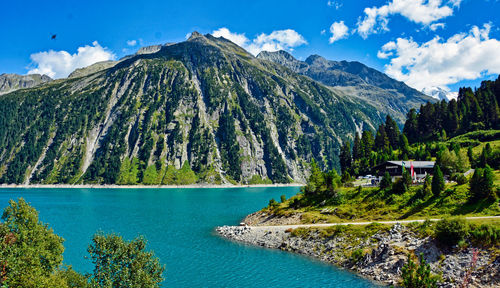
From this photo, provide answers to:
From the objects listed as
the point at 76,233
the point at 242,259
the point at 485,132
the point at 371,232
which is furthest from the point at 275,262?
the point at 485,132

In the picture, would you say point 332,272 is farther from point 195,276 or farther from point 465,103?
point 465,103

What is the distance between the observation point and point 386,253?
161ft

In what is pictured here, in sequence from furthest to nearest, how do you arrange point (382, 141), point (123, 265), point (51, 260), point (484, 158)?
point (382, 141)
point (484, 158)
point (51, 260)
point (123, 265)

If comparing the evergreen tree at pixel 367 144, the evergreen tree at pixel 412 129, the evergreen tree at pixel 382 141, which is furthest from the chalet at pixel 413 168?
the evergreen tree at pixel 412 129

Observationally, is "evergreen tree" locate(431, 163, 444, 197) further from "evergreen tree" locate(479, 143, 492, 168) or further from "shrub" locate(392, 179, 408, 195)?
"evergreen tree" locate(479, 143, 492, 168)

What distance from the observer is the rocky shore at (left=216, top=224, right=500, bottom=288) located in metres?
39.8

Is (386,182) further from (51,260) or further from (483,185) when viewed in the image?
(51,260)

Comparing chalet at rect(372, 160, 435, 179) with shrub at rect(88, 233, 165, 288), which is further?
chalet at rect(372, 160, 435, 179)

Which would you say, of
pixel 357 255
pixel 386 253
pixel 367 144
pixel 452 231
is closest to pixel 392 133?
pixel 367 144

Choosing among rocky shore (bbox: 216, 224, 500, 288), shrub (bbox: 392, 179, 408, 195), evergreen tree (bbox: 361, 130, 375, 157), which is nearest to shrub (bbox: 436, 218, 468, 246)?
rocky shore (bbox: 216, 224, 500, 288)

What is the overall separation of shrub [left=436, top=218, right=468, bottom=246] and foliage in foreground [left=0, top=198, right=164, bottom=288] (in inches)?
1558

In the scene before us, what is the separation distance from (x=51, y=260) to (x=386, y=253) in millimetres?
45372

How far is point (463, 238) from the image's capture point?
147ft

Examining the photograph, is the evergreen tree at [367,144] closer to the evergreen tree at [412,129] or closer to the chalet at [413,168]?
the evergreen tree at [412,129]
